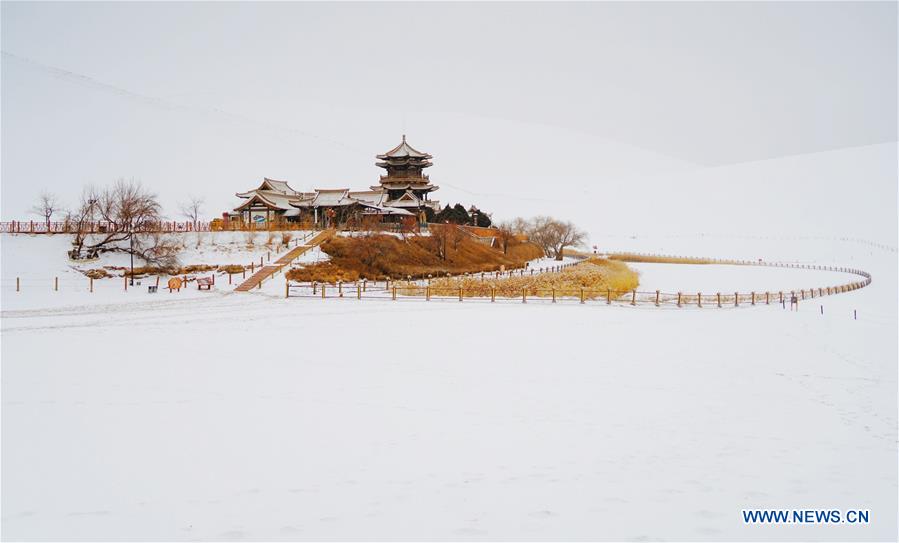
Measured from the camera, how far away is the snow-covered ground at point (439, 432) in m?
7.12

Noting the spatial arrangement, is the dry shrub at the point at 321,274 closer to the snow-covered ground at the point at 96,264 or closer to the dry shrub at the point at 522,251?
the snow-covered ground at the point at 96,264

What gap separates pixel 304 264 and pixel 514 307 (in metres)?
16.4

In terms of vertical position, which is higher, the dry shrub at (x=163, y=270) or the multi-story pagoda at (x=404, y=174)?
the multi-story pagoda at (x=404, y=174)

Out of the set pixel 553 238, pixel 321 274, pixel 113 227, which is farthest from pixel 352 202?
pixel 553 238

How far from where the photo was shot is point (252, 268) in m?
36.1

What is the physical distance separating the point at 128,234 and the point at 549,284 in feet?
87.7

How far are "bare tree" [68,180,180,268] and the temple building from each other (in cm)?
978

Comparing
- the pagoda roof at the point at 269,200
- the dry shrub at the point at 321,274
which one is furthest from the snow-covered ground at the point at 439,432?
the pagoda roof at the point at 269,200

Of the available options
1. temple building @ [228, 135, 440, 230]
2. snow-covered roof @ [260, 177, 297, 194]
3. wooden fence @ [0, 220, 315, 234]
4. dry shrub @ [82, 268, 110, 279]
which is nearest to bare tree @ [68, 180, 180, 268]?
wooden fence @ [0, 220, 315, 234]

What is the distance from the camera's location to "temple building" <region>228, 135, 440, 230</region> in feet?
169

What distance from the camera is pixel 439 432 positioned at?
988 cm

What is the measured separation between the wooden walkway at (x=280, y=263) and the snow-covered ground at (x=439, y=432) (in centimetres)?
1253

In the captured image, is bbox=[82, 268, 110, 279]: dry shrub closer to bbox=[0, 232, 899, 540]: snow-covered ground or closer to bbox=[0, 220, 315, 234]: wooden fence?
bbox=[0, 220, 315, 234]: wooden fence

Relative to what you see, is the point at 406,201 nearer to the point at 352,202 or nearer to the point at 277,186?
the point at 352,202
